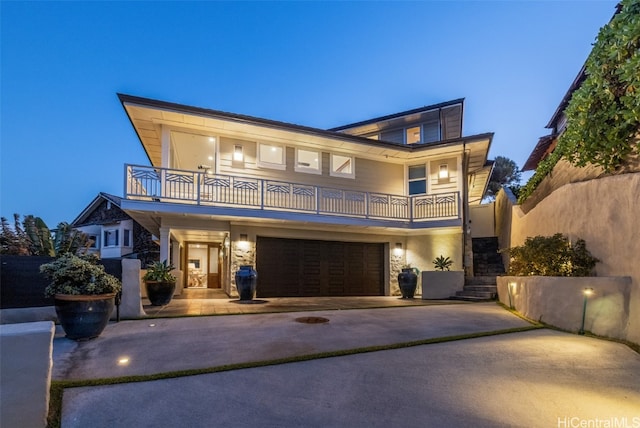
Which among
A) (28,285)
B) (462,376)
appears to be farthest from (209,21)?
(462,376)

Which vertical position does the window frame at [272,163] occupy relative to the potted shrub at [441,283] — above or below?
above

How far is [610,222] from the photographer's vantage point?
17.9 ft

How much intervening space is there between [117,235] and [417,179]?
62.0 ft

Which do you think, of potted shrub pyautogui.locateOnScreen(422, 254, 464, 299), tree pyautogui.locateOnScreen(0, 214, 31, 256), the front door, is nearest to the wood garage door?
potted shrub pyautogui.locateOnScreen(422, 254, 464, 299)

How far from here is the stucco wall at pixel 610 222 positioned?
496 cm

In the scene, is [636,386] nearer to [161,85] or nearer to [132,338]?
[132,338]

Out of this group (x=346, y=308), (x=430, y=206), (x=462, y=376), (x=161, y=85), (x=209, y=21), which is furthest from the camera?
(x=161, y=85)

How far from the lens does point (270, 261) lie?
465 inches

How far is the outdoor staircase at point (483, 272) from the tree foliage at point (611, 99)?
6.01 meters

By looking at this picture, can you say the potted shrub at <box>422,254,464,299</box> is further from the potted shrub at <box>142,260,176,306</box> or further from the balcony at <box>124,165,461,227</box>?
the potted shrub at <box>142,260,176,306</box>

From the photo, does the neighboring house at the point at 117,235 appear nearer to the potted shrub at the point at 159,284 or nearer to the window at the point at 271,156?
the window at the point at 271,156

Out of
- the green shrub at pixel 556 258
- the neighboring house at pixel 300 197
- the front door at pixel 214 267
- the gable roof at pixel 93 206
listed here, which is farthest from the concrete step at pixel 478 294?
the gable roof at pixel 93 206

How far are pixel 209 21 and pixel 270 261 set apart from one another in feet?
208

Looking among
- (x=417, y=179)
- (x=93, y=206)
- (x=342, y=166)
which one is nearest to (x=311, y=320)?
(x=342, y=166)
